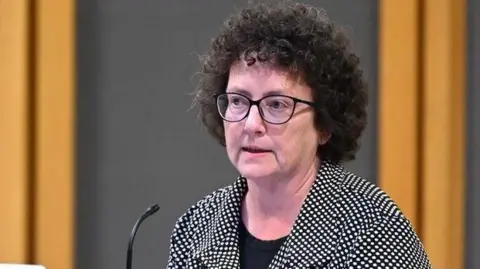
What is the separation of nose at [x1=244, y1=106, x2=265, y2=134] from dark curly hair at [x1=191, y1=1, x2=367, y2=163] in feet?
0.32

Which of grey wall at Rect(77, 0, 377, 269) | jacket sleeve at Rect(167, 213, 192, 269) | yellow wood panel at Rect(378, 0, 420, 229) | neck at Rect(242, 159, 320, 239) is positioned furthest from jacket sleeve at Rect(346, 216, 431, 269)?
grey wall at Rect(77, 0, 377, 269)

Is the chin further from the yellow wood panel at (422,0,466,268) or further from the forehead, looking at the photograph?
the yellow wood panel at (422,0,466,268)

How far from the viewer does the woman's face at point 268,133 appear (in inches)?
51.8

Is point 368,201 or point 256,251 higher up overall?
point 368,201

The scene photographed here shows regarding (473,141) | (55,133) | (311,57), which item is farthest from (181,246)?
(473,141)

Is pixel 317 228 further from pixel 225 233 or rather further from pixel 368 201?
pixel 225 233

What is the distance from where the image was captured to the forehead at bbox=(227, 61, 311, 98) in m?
1.32

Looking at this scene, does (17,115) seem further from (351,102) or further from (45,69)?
(351,102)

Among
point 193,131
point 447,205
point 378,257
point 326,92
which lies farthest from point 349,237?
point 193,131

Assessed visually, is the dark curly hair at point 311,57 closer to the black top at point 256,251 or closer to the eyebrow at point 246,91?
the eyebrow at point 246,91

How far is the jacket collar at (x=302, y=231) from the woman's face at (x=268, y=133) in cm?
7

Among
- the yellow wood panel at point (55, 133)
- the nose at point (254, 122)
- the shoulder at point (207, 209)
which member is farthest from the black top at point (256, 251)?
the yellow wood panel at point (55, 133)

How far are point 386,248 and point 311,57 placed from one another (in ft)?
1.23

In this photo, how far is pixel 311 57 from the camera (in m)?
1.35
